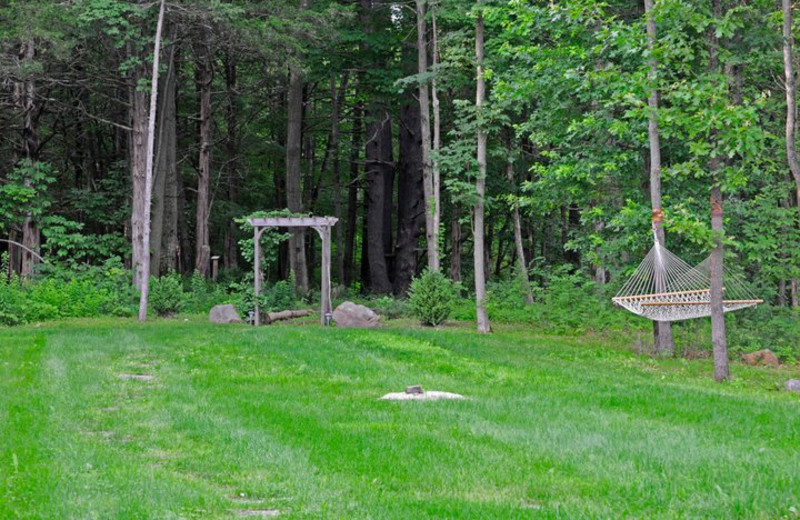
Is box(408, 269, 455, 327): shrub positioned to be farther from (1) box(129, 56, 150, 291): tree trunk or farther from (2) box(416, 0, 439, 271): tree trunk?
(1) box(129, 56, 150, 291): tree trunk

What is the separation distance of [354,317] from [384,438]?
11795 mm

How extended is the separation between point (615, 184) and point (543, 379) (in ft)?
19.6

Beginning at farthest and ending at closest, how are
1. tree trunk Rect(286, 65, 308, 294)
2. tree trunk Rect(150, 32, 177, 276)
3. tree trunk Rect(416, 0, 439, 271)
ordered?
tree trunk Rect(286, 65, 308, 294) < tree trunk Rect(150, 32, 177, 276) < tree trunk Rect(416, 0, 439, 271)

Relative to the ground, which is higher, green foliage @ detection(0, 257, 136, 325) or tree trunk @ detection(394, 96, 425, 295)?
tree trunk @ detection(394, 96, 425, 295)

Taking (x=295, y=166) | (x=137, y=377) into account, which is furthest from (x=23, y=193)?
(x=137, y=377)

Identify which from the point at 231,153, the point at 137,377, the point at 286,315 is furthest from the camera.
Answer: the point at 231,153

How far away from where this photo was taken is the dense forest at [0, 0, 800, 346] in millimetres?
13000

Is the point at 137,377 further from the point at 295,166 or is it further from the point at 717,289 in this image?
the point at 295,166

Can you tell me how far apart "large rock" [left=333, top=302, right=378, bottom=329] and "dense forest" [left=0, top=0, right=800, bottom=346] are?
2.48 meters

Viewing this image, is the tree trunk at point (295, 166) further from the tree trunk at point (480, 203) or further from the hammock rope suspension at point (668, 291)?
the hammock rope suspension at point (668, 291)

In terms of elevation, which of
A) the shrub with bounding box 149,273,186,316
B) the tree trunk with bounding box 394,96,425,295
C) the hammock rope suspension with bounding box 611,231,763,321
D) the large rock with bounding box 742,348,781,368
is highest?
the tree trunk with bounding box 394,96,425,295

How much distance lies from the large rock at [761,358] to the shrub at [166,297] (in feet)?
42.4

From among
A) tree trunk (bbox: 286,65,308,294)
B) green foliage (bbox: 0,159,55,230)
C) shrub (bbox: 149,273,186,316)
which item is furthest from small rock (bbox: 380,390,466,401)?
green foliage (bbox: 0,159,55,230)

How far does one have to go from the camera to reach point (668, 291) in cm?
1376
